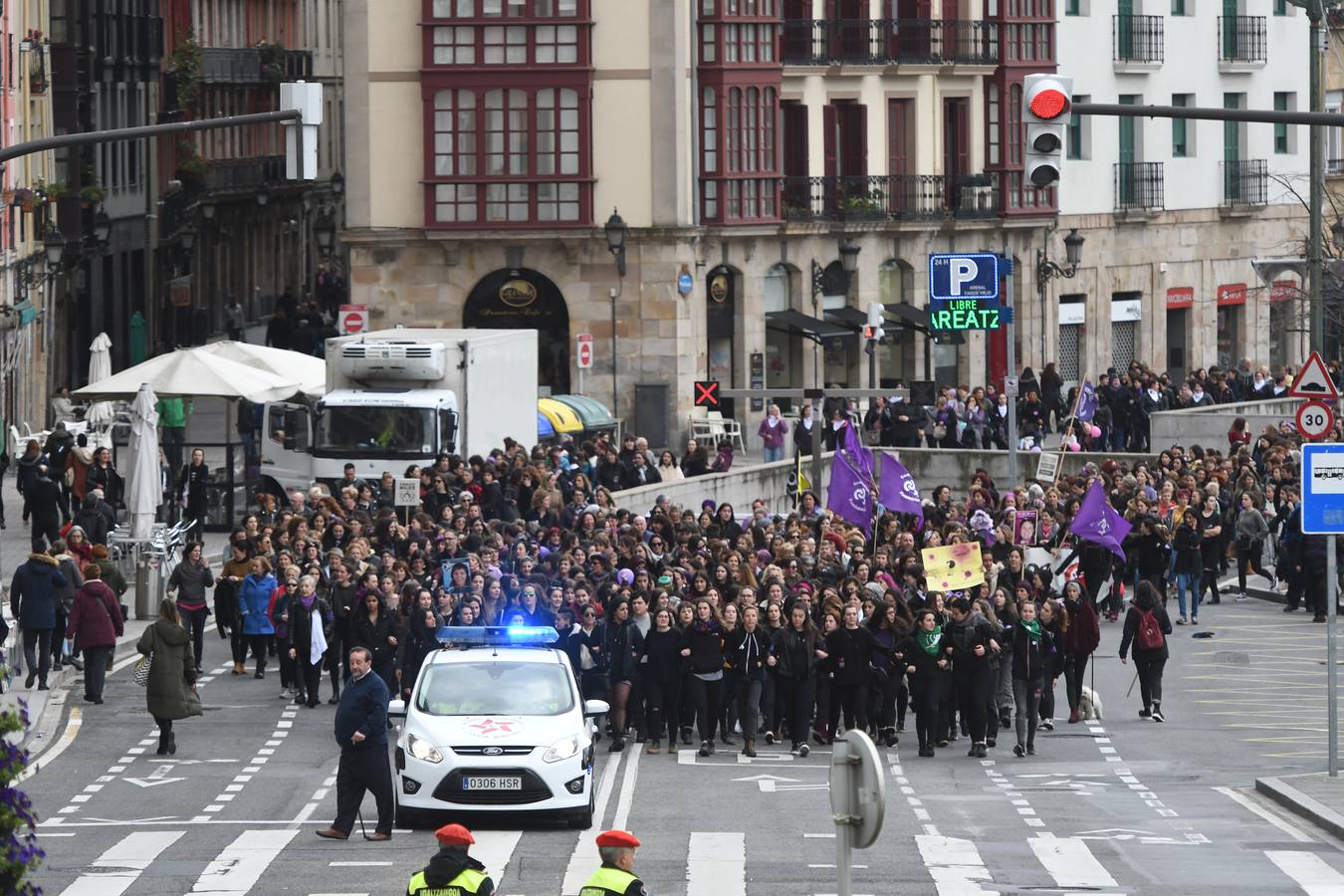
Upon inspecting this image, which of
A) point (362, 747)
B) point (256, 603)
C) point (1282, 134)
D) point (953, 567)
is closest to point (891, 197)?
point (1282, 134)

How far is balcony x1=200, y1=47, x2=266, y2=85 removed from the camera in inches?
3162

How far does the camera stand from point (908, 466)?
54.2m

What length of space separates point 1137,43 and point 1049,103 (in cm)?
5518

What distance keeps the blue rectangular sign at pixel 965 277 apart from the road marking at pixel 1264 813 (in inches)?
980

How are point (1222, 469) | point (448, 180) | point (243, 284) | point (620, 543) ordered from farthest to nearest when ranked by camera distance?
1. point (243, 284)
2. point (448, 180)
3. point (1222, 469)
4. point (620, 543)

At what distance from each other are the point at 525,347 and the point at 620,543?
1473 cm

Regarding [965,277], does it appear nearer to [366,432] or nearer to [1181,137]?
[366,432]

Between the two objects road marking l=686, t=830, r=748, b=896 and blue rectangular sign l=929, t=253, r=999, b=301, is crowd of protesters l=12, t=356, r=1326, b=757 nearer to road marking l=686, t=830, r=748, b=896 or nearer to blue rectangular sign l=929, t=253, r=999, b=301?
road marking l=686, t=830, r=748, b=896

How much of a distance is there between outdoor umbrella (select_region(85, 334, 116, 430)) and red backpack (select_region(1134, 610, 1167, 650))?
83.0ft

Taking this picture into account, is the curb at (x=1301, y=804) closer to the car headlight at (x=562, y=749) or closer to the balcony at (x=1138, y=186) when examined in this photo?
the car headlight at (x=562, y=749)

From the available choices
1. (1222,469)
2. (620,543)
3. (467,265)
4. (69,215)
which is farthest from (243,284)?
(620,543)

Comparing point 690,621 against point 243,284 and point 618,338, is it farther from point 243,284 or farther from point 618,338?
point 243,284

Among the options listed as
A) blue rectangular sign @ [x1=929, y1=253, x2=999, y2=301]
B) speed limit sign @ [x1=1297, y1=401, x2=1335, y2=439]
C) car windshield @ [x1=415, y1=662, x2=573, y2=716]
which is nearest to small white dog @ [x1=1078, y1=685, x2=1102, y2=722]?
speed limit sign @ [x1=1297, y1=401, x2=1335, y2=439]

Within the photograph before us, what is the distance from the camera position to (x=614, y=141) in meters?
61.4
